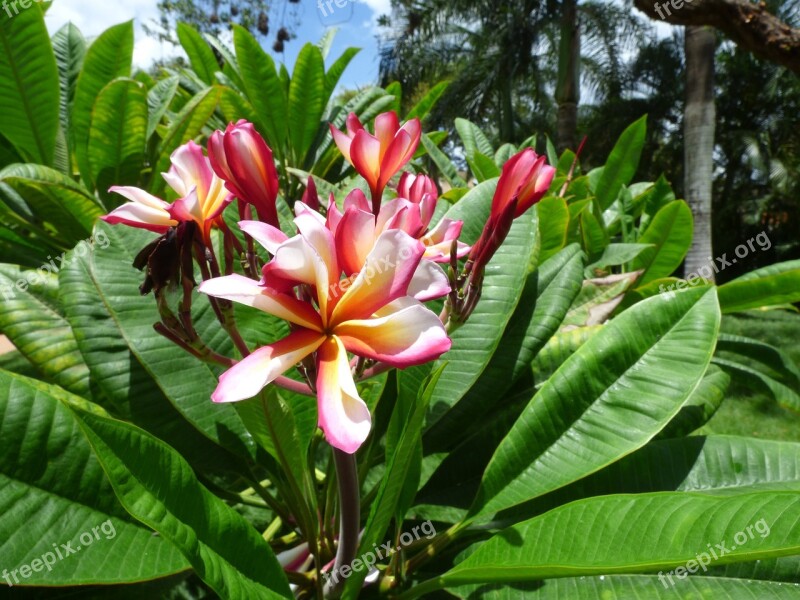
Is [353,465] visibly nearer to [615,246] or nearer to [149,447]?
[149,447]

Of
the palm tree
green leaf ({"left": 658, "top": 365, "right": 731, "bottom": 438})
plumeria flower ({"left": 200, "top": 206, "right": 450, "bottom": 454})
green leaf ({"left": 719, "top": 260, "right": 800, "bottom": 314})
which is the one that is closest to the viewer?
plumeria flower ({"left": 200, "top": 206, "right": 450, "bottom": 454})

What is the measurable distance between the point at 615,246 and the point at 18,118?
2006mm

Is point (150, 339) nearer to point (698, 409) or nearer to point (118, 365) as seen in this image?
point (118, 365)

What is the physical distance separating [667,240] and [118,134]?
1.88 metres

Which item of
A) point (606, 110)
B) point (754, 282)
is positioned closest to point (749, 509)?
point (754, 282)

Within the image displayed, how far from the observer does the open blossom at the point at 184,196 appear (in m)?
0.64

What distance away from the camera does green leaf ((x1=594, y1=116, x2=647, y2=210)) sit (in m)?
2.35

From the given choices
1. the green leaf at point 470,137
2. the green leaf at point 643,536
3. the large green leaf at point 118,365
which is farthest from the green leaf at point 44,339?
the green leaf at point 470,137

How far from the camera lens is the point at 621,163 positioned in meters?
2.43

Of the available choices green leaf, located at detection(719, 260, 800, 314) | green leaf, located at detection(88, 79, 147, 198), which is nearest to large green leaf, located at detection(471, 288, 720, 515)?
green leaf, located at detection(719, 260, 800, 314)

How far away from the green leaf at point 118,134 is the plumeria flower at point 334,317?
1.53m

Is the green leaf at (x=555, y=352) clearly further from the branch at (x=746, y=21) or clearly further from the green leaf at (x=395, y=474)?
the branch at (x=746, y=21)

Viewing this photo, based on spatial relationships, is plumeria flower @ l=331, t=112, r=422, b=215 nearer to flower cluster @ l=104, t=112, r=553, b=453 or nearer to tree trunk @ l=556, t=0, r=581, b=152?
flower cluster @ l=104, t=112, r=553, b=453

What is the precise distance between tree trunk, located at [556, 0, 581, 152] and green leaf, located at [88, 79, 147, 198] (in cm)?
529
